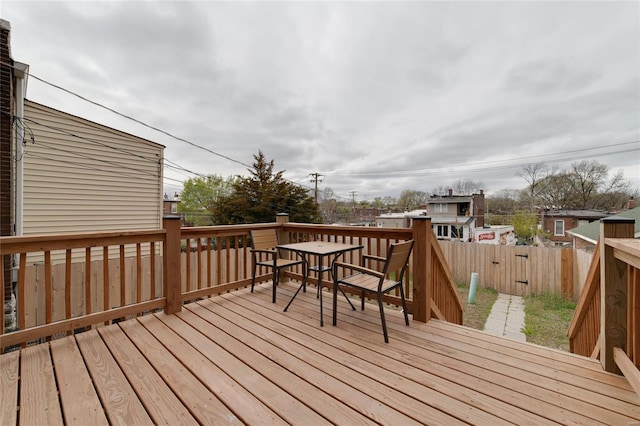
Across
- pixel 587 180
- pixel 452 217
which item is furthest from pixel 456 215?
pixel 587 180

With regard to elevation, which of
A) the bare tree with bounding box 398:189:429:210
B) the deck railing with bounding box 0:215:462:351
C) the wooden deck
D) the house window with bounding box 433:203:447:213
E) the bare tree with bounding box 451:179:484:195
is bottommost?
the wooden deck

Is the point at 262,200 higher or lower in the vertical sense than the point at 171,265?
higher

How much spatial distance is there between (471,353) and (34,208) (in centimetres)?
815

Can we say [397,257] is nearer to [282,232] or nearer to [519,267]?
[282,232]

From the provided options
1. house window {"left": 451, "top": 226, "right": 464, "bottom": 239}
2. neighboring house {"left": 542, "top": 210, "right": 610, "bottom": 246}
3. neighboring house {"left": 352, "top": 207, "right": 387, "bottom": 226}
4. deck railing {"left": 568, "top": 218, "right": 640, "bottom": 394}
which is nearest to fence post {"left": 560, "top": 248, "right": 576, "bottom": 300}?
deck railing {"left": 568, "top": 218, "right": 640, "bottom": 394}

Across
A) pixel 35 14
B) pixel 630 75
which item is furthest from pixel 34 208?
pixel 630 75

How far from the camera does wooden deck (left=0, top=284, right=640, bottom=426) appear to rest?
1.41 meters

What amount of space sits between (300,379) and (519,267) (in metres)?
9.11

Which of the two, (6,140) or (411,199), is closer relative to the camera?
(6,140)

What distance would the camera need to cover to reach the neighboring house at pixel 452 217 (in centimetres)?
2283

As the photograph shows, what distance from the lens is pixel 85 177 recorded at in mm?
6230

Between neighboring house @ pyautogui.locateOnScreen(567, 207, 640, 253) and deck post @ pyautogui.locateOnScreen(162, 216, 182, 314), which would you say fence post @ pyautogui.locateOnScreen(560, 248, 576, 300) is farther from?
deck post @ pyautogui.locateOnScreen(162, 216, 182, 314)

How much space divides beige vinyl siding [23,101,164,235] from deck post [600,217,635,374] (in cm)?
863

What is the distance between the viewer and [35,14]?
174 inches
